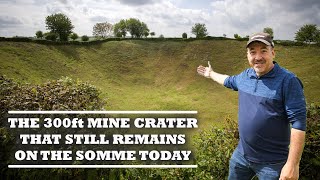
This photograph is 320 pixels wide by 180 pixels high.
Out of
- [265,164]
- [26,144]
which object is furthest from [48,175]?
[265,164]

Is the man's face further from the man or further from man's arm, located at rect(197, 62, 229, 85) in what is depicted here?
man's arm, located at rect(197, 62, 229, 85)

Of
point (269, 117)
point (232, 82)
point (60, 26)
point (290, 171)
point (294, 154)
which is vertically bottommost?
point (290, 171)

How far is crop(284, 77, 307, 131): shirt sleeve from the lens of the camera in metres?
3.14

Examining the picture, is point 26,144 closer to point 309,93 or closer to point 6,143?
point 6,143

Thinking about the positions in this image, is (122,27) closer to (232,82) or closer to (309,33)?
(309,33)

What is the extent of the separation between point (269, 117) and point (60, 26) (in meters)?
Result: 56.1

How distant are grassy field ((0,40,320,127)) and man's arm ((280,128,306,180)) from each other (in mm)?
20393

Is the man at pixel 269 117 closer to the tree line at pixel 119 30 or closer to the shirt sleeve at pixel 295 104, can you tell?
the shirt sleeve at pixel 295 104

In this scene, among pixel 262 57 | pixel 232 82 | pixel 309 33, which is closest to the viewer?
pixel 262 57

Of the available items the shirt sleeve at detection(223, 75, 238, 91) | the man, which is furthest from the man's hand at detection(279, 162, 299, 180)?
the shirt sleeve at detection(223, 75, 238, 91)

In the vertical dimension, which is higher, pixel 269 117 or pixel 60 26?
pixel 60 26

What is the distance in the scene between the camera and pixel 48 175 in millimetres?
4777

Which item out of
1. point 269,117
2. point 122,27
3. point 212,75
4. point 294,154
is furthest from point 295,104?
point 122,27

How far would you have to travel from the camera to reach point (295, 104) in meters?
3.15
